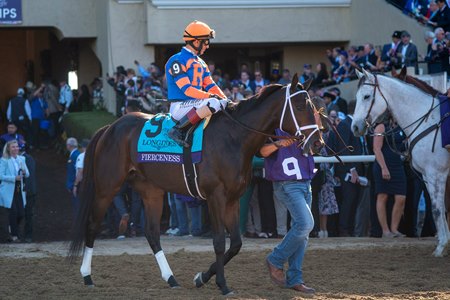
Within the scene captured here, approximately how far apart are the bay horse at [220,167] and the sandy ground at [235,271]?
1.11 ft

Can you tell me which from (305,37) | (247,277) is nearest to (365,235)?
(247,277)

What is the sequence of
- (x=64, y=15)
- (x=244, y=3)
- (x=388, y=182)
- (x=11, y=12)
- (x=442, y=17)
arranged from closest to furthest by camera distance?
(x=388, y=182) < (x=442, y=17) < (x=244, y=3) < (x=11, y=12) < (x=64, y=15)

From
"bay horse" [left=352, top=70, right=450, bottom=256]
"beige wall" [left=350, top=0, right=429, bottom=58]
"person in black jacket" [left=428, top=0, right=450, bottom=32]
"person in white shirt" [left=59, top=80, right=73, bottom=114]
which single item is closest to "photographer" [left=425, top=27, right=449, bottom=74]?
"person in black jacket" [left=428, top=0, right=450, bottom=32]

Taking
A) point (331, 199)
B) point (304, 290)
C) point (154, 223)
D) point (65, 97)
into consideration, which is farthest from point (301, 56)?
point (304, 290)

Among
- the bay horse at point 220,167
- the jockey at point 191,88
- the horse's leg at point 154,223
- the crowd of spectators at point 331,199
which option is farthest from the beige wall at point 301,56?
the jockey at point 191,88

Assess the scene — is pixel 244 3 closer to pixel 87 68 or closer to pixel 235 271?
pixel 87 68

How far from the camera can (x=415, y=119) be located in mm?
10172

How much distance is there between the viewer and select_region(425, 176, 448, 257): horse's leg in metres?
9.92

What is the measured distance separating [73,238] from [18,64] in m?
20.9

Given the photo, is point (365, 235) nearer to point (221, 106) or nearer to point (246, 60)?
point (221, 106)

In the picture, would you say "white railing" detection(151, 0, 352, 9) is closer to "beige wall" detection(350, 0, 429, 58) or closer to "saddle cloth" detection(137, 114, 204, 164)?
"beige wall" detection(350, 0, 429, 58)

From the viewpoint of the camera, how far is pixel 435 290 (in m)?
7.87

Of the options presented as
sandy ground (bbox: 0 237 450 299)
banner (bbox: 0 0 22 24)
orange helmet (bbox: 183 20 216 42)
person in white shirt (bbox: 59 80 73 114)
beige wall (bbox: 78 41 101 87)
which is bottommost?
sandy ground (bbox: 0 237 450 299)

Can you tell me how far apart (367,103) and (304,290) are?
3310mm
